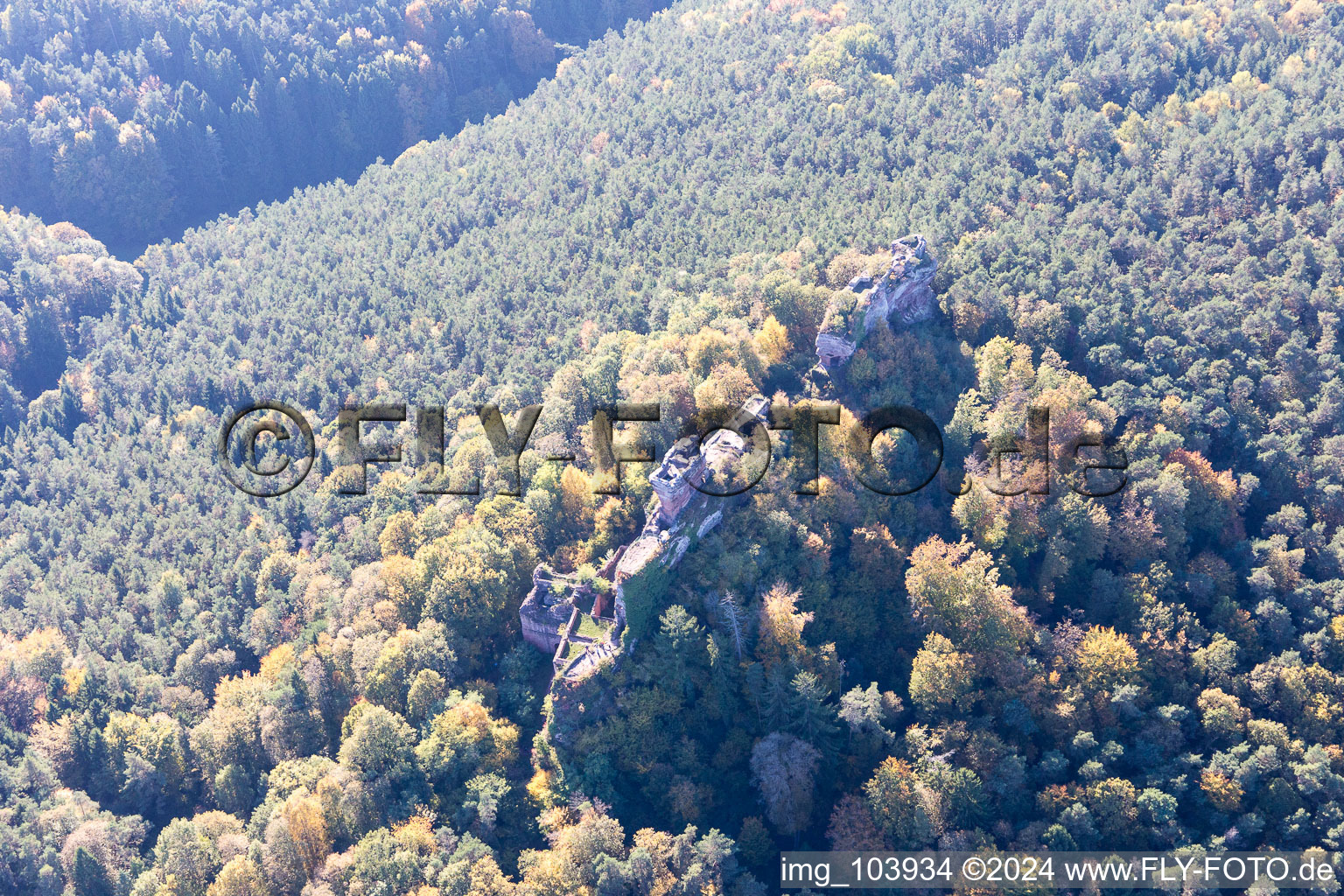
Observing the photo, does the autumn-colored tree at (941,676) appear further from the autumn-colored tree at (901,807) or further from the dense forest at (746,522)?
the autumn-colored tree at (901,807)

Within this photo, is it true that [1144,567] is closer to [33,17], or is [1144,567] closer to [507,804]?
[507,804]

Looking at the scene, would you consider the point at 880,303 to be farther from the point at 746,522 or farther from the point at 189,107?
the point at 189,107

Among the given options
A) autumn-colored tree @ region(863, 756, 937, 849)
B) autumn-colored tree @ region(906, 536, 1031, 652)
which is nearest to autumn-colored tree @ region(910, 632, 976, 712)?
autumn-colored tree @ region(906, 536, 1031, 652)

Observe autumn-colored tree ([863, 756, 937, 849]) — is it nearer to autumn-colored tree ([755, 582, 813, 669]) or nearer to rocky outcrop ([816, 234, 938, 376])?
autumn-colored tree ([755, 582, 813, 669])

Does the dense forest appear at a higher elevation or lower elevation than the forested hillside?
lower

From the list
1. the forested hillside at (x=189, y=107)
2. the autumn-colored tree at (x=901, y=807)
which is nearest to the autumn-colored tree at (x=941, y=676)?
the autumn-colored tree at (x=901, y=807)

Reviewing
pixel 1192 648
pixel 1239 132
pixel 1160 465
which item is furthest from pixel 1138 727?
pixel 1239 132
